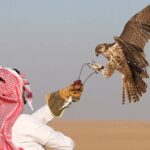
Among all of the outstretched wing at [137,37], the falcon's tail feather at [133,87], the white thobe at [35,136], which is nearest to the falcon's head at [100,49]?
the outstretched wing at [137,37]

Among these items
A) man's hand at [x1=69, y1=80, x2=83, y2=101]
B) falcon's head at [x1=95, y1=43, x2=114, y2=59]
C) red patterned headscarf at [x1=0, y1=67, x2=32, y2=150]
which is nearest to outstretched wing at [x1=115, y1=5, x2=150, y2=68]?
falcon's head at [x1=95, y1=43, x2=114, y2=59]

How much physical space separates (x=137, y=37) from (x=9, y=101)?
Result: 1.35 meters

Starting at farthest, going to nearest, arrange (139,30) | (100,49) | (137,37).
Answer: (139,30)
(137,37)
(100,49)

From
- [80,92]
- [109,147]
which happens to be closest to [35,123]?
[80,92]

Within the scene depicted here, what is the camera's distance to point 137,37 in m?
5.41

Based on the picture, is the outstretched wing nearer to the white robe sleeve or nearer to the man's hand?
the man's hand

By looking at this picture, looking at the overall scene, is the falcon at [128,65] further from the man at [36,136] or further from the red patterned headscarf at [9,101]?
the red patterned headscarf at [9,101]

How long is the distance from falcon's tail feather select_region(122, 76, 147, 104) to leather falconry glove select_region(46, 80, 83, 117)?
292 millimetres

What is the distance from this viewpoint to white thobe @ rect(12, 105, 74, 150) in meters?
4.31

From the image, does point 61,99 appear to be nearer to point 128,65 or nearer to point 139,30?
point 128,65

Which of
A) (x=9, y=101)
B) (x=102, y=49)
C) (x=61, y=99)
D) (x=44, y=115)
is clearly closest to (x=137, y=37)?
(x=102, y=49)

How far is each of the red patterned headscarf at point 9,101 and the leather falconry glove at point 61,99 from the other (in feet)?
1.22

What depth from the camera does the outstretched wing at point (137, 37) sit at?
186 inches

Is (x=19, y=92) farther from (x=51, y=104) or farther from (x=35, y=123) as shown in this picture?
(x=51, y=104)
